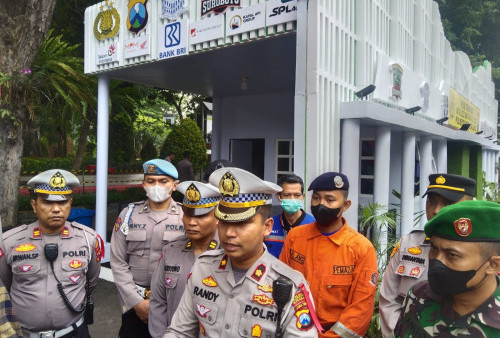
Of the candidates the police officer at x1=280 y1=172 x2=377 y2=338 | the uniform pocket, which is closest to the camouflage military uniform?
the police officer at x1=280 y1=172 x2=377 y2=338

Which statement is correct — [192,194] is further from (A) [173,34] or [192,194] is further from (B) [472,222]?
(A) [173,34]

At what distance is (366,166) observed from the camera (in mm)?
9906

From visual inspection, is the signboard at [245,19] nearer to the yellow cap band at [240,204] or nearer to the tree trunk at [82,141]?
the yellow cap band at [240,204]

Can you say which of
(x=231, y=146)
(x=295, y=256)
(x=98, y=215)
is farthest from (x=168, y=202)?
(x=231, y=146)

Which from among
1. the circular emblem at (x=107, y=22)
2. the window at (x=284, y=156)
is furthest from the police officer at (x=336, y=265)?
the window at (x=284, y=156)

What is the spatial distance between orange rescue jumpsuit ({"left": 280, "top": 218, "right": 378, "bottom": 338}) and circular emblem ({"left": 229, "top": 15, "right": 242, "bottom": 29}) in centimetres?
389

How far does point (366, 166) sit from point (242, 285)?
857 centimetres

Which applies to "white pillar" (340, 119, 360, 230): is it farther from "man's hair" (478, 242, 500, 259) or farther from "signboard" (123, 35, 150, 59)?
"man's hair" (478, 242, 500, 259)

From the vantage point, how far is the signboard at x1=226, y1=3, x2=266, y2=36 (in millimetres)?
5477

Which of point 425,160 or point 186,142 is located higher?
point 186,142

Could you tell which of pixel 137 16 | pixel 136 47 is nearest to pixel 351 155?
pixel 136 47

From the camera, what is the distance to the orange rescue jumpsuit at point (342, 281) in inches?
107

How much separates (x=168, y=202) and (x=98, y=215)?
5.29m

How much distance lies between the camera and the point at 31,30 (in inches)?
299
